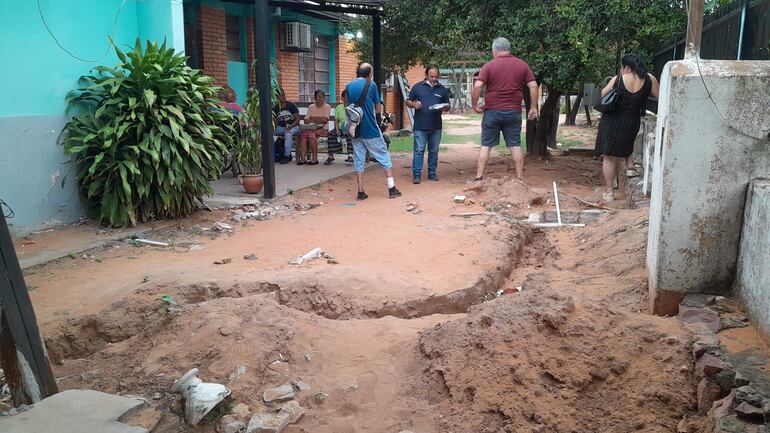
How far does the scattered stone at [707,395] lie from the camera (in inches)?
102

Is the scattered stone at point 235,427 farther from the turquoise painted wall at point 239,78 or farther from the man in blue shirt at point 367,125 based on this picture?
the turquoise painted wall at point 239,78

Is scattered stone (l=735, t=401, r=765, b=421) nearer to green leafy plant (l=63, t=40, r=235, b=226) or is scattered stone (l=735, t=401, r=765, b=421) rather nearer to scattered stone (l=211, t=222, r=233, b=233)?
scattered stone (l=211, t=222, r=233, b=233)

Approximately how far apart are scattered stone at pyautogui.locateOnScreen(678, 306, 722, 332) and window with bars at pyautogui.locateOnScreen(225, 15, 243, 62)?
1105 centimetres

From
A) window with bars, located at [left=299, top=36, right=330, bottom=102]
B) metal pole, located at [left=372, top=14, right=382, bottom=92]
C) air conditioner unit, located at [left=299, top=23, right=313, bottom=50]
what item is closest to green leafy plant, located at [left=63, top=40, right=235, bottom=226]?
metal pole, located at [left=372, top=14, right=382, bottom=92]

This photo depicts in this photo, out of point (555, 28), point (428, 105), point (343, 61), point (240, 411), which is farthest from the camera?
point (343, 61)

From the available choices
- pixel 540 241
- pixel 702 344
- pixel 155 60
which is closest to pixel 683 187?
pixel 702 344

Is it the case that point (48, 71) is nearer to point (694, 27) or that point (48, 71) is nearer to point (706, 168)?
point (694, 27)

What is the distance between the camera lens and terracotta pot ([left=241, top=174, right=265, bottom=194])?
855cm

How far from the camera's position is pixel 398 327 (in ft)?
12.9

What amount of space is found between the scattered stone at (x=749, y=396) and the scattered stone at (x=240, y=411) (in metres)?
2.21

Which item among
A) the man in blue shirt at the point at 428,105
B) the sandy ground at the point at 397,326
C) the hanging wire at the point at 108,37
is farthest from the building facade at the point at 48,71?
the man in blue shirt at the point at 428,105

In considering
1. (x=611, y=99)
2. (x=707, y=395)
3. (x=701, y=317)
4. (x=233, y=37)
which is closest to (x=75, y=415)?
(x=707, y=395)

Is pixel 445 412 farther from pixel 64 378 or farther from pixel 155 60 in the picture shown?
pixel 155 60

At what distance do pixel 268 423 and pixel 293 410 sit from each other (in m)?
0.16
